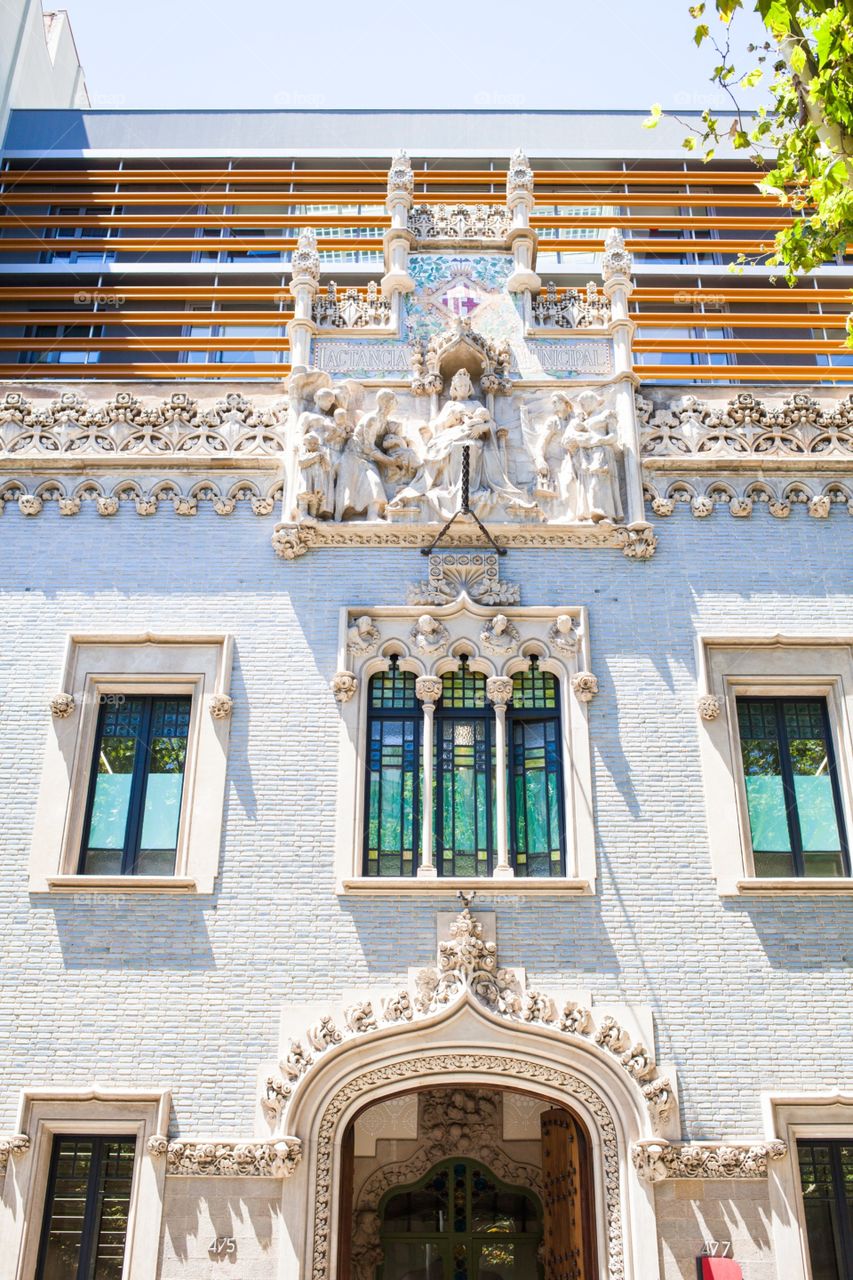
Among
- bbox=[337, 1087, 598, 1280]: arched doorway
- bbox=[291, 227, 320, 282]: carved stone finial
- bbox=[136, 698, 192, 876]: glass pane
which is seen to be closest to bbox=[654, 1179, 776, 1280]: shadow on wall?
bbox=[337, 1087, 598, 1280]: arched doorway

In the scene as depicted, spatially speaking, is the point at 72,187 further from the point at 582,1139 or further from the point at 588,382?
the point at 582,1139

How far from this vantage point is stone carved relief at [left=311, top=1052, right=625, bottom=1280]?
1282 centimetres

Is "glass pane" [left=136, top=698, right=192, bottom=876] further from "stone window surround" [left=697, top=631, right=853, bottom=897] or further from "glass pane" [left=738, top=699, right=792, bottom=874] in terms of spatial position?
"glass pane" [left=738, top=699, right=792, bottom=874]

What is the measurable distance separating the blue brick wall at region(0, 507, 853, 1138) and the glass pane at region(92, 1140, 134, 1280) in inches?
29.2

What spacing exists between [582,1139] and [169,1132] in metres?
Answer: 4.09

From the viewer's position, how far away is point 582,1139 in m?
13.5

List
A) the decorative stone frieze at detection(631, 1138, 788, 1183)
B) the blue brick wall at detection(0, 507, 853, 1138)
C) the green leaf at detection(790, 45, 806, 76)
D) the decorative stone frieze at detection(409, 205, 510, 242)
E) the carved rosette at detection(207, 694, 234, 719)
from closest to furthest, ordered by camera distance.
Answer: the green leaf at detection(790, 45, 806, 76), the decorative stone frieze at detection(631, 1138, 788, 1183), the blue brick wall at detection(0, 507, 853, 1138), the carved rosette at detection(207, 694, 234, 719), the decorative stone frieze at detection(409, 205, 510, 242)

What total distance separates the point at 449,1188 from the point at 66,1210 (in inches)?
264

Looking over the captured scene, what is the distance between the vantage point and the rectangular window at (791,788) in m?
14.5

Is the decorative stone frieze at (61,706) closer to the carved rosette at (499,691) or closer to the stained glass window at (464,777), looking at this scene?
the stained glass window at (464,777)

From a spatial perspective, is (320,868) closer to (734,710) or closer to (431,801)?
(431,801)

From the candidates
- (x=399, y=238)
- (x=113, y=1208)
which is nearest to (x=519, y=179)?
(x=399, y=238)

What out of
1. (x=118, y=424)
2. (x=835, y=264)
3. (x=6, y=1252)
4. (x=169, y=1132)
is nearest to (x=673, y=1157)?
(x=169, y=1132)

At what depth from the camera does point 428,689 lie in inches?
587
